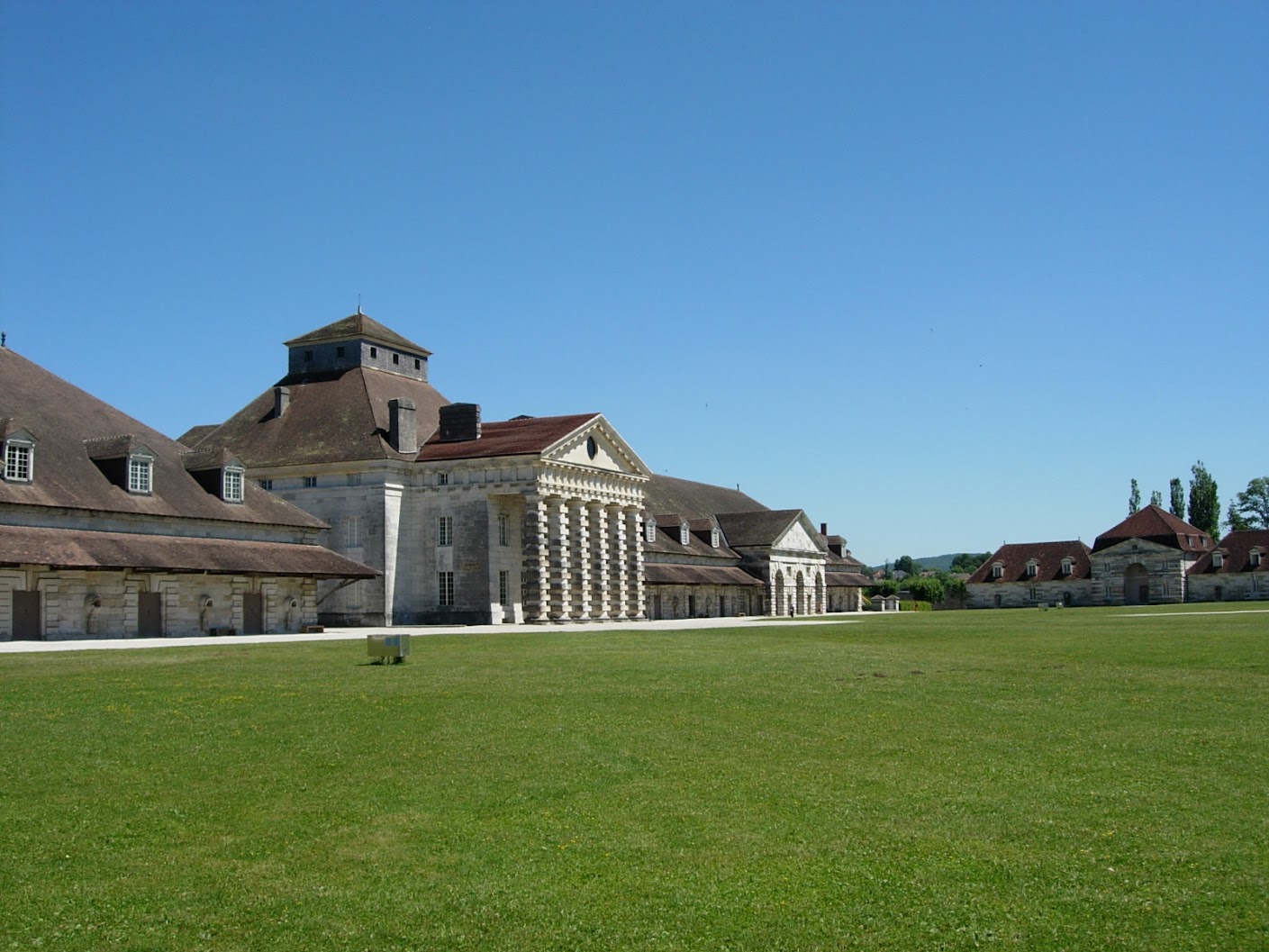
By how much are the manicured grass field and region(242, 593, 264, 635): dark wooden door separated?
25.6 m

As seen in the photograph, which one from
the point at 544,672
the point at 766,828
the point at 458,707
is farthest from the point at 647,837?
the point at 544,672

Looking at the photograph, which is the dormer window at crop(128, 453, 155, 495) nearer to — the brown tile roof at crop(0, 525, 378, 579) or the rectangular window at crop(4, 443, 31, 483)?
the brown tile roof at crop(0, 525, 378, 579)

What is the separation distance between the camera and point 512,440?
2431 inches

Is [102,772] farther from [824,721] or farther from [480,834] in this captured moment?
[824,721]

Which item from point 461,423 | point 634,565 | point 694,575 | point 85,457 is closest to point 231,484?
point 85,457

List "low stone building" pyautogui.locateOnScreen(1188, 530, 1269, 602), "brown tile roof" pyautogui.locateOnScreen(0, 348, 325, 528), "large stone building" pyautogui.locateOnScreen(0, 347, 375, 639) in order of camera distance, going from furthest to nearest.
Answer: "low stone building" pyautogui.locateOnScreen(1188, 530, 1269, 602), "brown tile roof" pyautogui.locateOnScreen(0, 348, 325, 528), "large stone building" pyautogui.locateOnScreen(0, 347, 375, 639)

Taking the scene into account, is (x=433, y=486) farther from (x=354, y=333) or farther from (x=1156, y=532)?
(x=1156, y=532)

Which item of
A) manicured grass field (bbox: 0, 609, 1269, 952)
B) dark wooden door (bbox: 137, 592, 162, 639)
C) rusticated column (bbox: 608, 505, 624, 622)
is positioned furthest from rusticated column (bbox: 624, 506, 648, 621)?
manicured grass field (bbox: 0, 609, 1269, 952)

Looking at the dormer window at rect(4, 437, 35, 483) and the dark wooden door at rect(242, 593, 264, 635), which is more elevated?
the dormer window at rect(4, 437, 35, 483)

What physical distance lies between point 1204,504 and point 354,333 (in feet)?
344

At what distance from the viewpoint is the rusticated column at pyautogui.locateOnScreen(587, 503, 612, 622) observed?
65.9 metres

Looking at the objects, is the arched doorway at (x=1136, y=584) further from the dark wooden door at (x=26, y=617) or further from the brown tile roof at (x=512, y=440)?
the dark wooden door at (x=26, y=617)

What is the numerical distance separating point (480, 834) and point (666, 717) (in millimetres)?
6835

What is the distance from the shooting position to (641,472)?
69.8m
